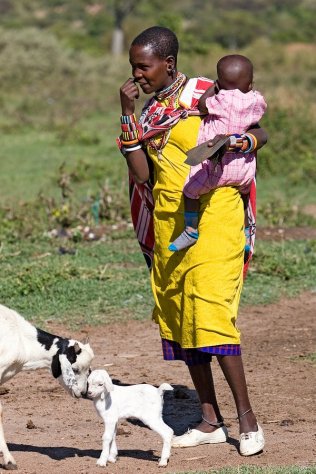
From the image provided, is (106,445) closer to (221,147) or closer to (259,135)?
(221,147)

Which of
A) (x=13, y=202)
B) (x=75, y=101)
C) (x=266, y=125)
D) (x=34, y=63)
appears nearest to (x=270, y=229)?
(x=13, y=202)

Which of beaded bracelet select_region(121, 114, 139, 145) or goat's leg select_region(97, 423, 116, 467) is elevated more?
beaded bracelet select_region(121, 114, 139, 145)

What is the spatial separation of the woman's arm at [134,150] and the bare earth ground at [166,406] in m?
1.30

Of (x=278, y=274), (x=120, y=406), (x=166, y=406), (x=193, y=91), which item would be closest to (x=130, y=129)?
(x=193, y=91)

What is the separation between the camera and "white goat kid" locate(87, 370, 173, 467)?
184 inches

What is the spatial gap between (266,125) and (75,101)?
719cm

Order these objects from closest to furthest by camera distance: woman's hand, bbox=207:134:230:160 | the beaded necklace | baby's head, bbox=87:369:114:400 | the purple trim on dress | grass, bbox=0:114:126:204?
woman's hand, bbox=207:134:230:160, baby's head, bbox=87:369:114:400, the beaded necklace, the purple trim on dress, grass, bbox=0:114:126:204

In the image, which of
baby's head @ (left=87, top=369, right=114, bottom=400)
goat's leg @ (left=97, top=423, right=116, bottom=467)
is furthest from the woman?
goat's leg @ (left=97, top=423, right=116, bottom=467)

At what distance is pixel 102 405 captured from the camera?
15.5 feet

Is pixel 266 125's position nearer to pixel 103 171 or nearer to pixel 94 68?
pixel 103 171

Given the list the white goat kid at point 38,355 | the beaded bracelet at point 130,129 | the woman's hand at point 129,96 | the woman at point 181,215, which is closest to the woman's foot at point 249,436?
the woman at point 181,215

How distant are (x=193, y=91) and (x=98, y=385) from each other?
1.39m

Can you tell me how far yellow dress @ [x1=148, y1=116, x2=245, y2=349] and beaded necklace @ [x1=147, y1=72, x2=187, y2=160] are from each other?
2cm

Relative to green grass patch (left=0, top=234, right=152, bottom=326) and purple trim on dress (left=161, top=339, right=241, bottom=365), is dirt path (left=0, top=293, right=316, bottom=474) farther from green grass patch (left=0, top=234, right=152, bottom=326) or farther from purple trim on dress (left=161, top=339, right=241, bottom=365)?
purple trim on dress (left=161, top=339, right=241, bottom=365)
